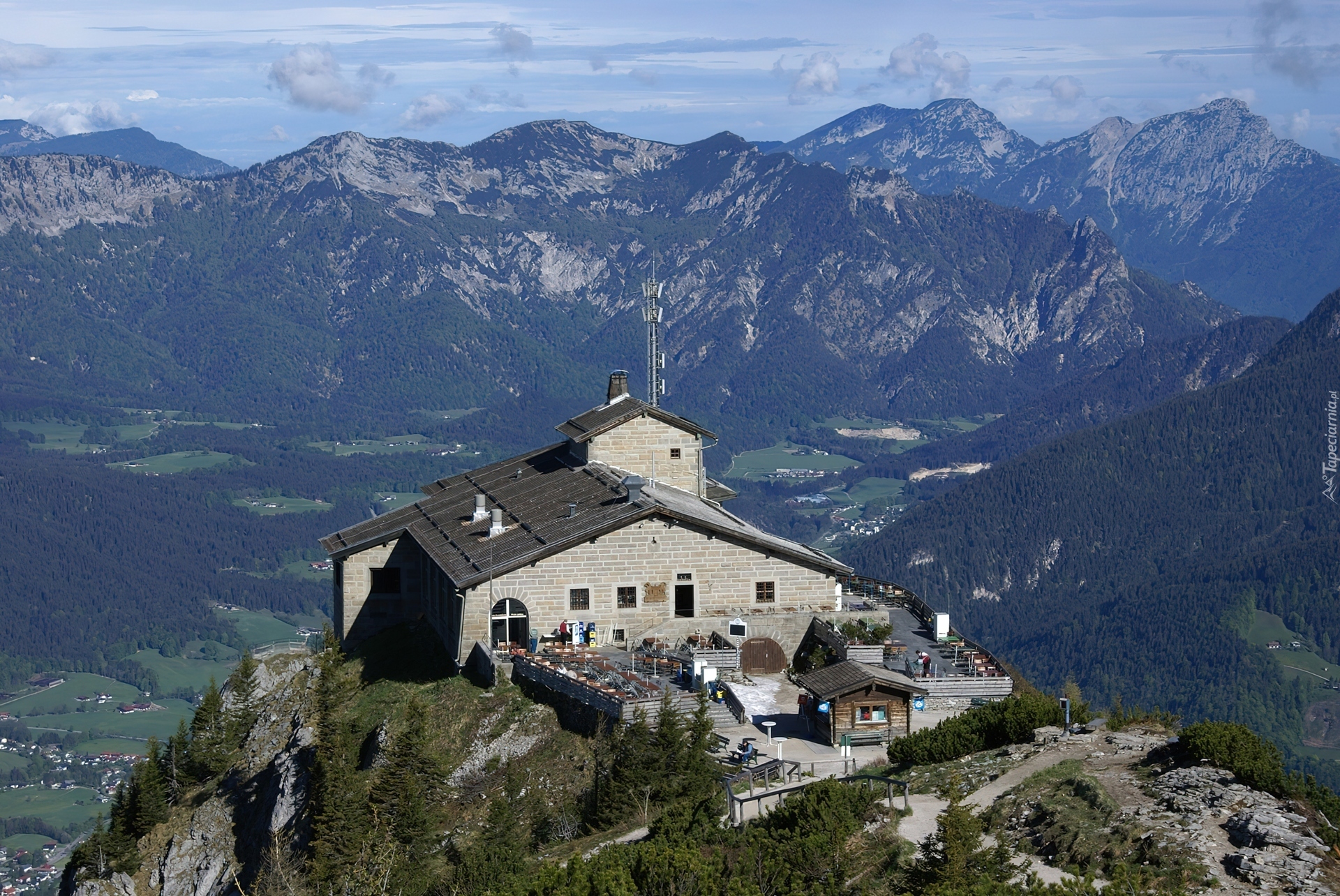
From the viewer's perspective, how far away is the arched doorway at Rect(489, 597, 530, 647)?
75.3 metres

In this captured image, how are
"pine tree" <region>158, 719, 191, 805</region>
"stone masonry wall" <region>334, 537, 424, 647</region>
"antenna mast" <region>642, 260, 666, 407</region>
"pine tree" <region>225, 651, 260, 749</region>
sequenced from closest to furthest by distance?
1. "pine tree" <region>158, 719, 191, 805</region>
2. "pine tree" <region>225, 651, 260, 749</region>
3. "stone masonry wall" <region>334, 537, 424, 647</region>
4. "antenna mast" <region>642, 260, 666, 407</region>

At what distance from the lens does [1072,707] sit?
58.9 meters

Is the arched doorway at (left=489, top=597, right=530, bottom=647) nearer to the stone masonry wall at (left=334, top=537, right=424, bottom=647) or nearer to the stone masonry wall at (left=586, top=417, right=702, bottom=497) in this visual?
the stone masonry wall at (left=334, top=537, right=424, bottom=647)

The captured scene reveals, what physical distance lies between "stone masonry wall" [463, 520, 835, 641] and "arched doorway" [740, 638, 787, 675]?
937mm

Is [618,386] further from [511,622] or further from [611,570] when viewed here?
[511,622]

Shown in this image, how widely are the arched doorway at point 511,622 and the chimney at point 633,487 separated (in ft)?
23.3

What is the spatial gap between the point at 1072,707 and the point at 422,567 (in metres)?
42.1

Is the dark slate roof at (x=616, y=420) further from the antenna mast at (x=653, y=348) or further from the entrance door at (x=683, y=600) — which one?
the antenna mast at (x=653, y=348)

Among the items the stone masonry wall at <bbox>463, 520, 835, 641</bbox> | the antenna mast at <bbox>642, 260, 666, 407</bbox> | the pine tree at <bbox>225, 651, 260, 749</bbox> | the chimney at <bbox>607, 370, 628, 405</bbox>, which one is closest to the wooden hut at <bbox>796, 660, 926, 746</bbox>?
the stone masonry wall at <bbox>463, 520, 835, 641</bbox>

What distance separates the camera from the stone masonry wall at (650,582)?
2975 inches

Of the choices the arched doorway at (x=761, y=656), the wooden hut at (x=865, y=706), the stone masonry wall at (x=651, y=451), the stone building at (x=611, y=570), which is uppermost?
the stone masonry wall at (x=651, y=451)

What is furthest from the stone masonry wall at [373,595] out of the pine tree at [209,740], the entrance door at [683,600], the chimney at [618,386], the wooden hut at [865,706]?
the wooden hut at [865,706]

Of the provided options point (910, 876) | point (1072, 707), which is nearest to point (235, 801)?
point (1072, 707)

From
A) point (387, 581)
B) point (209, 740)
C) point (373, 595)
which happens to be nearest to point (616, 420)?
point (387, 581)
